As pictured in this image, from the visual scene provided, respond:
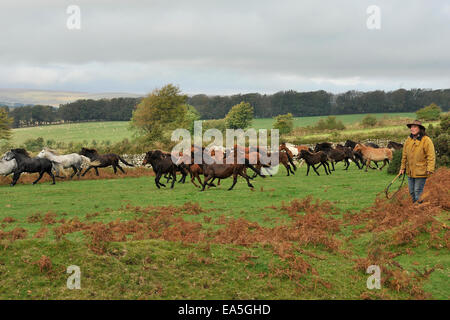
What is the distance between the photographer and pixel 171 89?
7175 centimetres

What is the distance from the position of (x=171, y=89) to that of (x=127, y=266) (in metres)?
66.5

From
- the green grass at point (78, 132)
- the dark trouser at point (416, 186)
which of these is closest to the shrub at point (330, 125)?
the green grass at point (78, 132)

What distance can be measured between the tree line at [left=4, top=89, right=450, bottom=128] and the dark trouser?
9738cm

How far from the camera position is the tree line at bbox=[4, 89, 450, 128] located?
105 metres

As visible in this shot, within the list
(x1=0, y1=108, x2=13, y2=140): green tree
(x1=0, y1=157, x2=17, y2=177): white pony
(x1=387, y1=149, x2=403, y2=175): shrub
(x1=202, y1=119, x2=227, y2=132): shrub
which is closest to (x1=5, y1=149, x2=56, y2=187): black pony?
(x1=0, y1=157, x2=17, y2=177): white pony

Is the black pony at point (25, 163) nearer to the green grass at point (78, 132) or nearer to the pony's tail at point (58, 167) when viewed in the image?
the pony's tail at point (58, 167)

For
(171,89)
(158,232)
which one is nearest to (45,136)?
(171,89)

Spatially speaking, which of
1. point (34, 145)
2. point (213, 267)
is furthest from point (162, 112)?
point (213, 267)

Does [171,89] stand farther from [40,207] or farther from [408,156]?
[408,156]

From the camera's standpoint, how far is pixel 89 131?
303 feet

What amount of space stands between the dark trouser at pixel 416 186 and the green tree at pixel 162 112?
57.8 meters

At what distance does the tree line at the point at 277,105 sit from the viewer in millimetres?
104688

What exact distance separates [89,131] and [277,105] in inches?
1919

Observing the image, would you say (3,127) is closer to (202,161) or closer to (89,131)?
(89,131)
